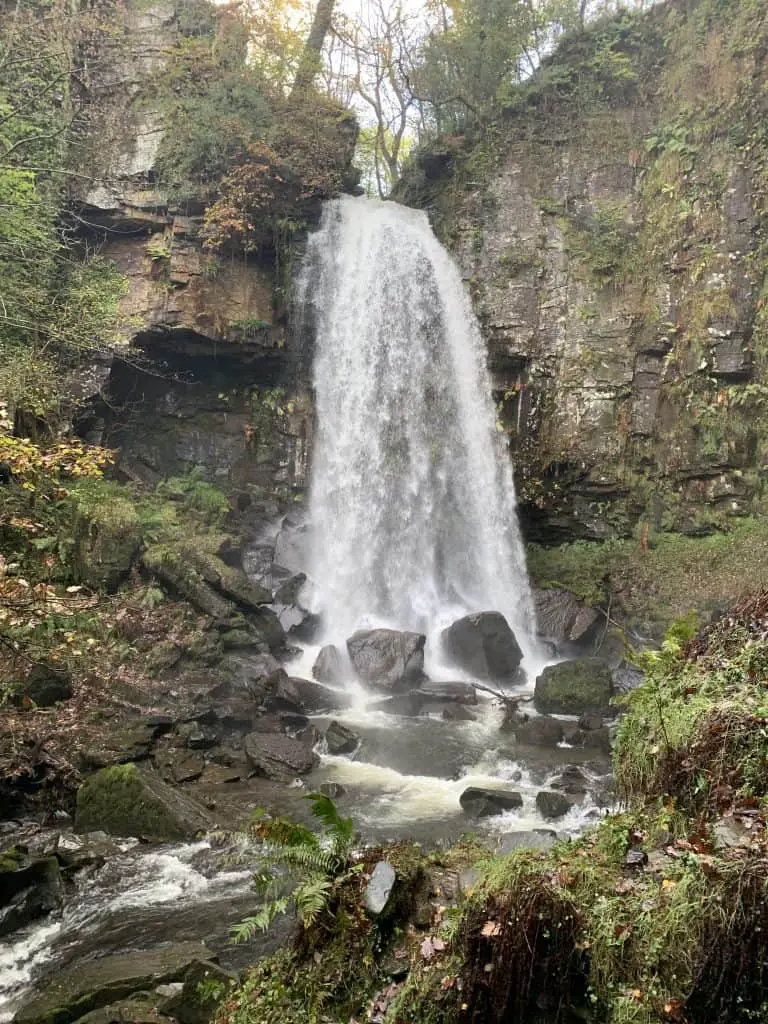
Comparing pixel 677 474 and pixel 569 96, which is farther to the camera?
pixel 569 96

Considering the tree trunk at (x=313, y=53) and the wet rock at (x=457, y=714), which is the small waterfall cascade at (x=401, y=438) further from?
the wet rock at (x=457, y=714)

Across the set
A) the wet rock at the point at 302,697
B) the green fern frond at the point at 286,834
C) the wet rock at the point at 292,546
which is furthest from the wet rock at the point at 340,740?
the wet rock at the point at 292,546

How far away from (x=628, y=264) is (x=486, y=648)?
10815 mm

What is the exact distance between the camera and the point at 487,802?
7.94m

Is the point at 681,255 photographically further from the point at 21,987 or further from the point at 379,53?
the point at 21,987

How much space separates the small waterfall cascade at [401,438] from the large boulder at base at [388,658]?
2436 millimetres

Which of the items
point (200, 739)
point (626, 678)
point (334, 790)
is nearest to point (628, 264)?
point (626, 678)

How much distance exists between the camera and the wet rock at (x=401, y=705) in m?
11.7

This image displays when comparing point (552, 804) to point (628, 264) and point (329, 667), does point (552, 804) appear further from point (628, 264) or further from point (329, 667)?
point (628, 264)

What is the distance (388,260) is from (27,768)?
14670 mm

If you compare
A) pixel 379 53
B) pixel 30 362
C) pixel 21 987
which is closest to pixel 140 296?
pixel 30 362

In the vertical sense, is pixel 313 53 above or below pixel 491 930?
above

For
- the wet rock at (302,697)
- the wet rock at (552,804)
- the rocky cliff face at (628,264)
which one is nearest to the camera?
the wet rock at (552,804)

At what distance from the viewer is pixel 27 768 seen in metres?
7.08
